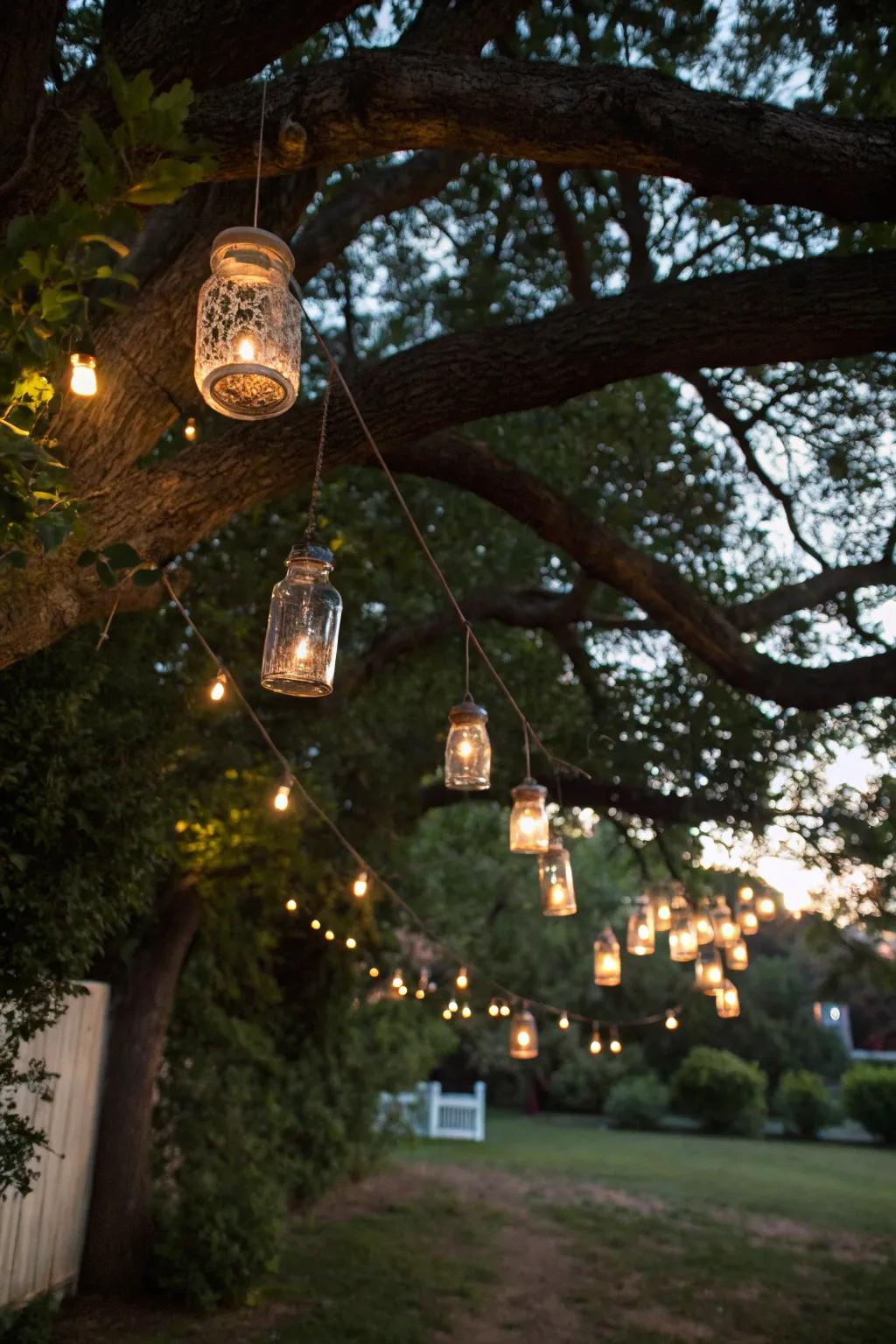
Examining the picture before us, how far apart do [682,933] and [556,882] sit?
3.12m

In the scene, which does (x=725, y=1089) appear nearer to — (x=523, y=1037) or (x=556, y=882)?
(x=523, y=1037)

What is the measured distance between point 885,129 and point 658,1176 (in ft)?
44.9

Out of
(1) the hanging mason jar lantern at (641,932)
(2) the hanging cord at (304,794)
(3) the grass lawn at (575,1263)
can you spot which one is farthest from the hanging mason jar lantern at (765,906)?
(3) the grass lawn at (575,1263)

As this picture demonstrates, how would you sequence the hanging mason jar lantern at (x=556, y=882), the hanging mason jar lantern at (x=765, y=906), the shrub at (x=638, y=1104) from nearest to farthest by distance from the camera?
the hanging mason jar lantern at (x=556, y=882) → the hanging mason jar lantern at (x=765, y=906) → the shrub at (x=638, y=1104)

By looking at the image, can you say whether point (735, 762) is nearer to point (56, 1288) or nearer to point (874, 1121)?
point (56, 1288)

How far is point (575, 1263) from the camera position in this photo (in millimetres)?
8484

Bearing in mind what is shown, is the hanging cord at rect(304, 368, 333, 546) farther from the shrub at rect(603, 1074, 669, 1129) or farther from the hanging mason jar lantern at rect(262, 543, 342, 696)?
the shrub at rect(603, 1074, 669, 1129)

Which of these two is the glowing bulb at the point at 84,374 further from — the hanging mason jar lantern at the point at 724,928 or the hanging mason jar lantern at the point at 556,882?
the hanging mason jar lantern at the point at 724,928

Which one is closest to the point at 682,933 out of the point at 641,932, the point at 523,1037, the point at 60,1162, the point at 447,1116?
the point at 641,932

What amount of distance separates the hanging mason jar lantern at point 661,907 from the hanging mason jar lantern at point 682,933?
0.15 feet

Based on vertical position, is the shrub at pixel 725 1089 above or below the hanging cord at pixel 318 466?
below

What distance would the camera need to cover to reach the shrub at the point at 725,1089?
1925cm

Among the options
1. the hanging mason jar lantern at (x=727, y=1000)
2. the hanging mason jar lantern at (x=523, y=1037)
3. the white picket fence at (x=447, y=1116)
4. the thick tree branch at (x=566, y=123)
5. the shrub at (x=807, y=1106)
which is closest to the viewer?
the thick tree branch at (x=566, y=123)

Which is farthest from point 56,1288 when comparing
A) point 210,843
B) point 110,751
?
point 110,751
